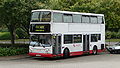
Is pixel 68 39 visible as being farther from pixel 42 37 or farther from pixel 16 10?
pixel 16 10

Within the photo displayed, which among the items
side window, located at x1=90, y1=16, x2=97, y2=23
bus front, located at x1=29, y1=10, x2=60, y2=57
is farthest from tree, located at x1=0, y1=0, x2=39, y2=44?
side window, located at x1=90, y1=16, x2=97, y2=23

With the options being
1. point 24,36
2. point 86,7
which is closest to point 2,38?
point 24,36

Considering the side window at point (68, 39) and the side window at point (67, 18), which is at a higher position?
the side window at point (67, 18)

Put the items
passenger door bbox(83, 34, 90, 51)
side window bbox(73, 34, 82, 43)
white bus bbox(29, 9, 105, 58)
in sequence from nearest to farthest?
1. white bus bbox(29, 9, 105, 58)
2. side window bbox(73, 34, 82, 43)
3. passenger door bbox(83, 34, 90, 51)

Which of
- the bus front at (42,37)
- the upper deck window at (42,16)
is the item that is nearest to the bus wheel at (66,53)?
the bus front at (42,37)

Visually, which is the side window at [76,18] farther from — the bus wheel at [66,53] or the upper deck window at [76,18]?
the bus wheel at [66,53]

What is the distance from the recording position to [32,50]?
21.1 meters

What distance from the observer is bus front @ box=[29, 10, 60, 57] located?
2042 centimetres

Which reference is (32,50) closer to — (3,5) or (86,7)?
(3,5)

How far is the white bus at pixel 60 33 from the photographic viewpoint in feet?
67.2

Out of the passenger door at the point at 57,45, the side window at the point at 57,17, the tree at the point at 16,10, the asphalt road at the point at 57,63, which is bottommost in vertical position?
the asphalt road at the point at 57,63

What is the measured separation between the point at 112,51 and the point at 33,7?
10.2m

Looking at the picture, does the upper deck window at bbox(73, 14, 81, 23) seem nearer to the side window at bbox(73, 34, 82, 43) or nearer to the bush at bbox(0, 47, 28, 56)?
the side window at bbox(73, 34, 82, 43)

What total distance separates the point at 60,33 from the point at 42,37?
1638 millimetres
